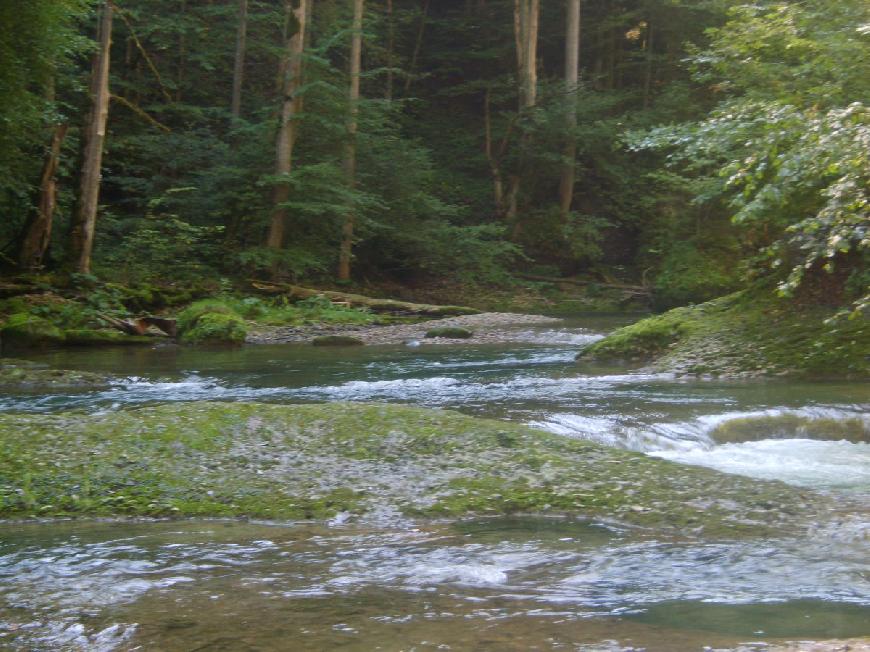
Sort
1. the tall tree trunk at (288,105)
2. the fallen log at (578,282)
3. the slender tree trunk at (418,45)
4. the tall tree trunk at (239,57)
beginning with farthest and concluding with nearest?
the slender tree trunk at (418,45) < the fallen log at (578,282) < the tall tree trunk at (239,57) < the tall tree trunk at (288,105)

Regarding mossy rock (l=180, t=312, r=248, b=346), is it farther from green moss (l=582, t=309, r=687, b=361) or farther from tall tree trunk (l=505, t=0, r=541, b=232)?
tall tree trunk (l=505, t=0, r=541, b=232)

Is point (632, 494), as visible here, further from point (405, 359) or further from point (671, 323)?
point (405, 359)

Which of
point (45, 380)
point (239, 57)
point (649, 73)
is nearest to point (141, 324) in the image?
point (45, 380)

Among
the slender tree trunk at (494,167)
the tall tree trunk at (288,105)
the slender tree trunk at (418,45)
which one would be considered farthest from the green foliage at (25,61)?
the slender tree trunk at (418,45)

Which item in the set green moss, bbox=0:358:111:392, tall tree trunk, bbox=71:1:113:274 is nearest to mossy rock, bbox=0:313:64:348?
tall tree trunk, bbox=71:1:113:274

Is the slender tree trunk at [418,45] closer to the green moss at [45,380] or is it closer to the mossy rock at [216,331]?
the mossy rock at [216,331]

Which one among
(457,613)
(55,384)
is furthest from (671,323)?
(457,613)

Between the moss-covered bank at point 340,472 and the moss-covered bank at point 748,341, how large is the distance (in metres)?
5.65

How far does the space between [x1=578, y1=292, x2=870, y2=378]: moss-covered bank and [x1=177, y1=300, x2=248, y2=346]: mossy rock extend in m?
6.90

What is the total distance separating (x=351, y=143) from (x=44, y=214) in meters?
9.18

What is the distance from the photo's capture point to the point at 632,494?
5.68m

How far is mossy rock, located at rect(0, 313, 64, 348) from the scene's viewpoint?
1539cm

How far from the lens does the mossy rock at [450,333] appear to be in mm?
18406

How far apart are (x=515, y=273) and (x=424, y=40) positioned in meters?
12.9
